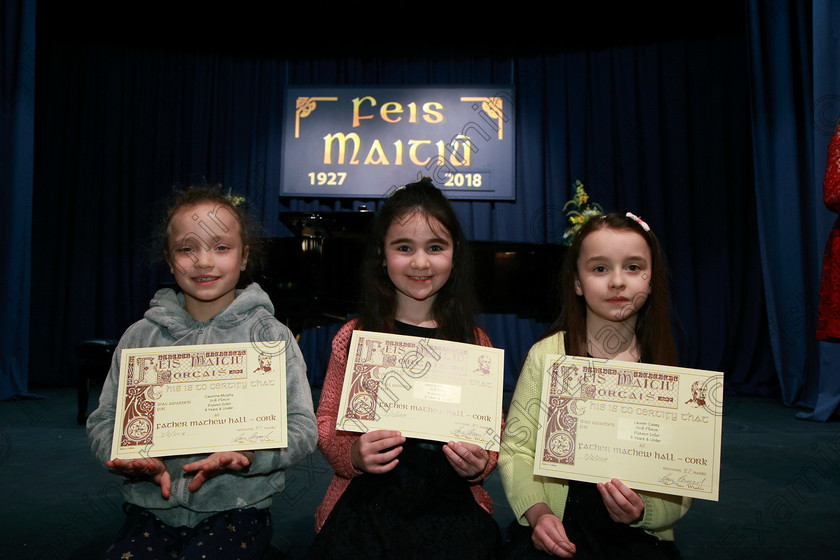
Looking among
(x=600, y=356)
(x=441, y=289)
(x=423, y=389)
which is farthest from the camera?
(x=441, y=289)

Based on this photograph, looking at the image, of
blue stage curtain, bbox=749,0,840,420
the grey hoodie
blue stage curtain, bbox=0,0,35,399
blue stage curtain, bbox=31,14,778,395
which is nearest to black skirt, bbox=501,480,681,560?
the grey hoodie

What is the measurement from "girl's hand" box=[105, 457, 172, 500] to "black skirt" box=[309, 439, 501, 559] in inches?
15.8

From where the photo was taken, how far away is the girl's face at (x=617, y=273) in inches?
57.6

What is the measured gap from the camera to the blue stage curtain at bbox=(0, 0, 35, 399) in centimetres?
511

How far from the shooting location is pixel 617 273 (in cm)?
147

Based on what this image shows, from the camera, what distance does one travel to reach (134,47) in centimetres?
645

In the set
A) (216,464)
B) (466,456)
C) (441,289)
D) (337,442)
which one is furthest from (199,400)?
(441,289)

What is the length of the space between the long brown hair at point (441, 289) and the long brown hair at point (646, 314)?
293 mm

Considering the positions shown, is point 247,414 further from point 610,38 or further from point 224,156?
point 610,38

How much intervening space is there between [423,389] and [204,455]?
68 centimetres

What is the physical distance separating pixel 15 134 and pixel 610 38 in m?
6.48

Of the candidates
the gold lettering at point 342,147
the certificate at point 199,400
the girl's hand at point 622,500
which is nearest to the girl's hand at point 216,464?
the certificate at point 199,400

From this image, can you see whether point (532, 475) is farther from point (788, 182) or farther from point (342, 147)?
point (342, 147)

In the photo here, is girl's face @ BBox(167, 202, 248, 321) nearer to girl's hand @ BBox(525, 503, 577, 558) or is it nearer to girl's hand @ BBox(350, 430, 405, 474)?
girl's hand @ BBox(350, 430, 405, 474)
